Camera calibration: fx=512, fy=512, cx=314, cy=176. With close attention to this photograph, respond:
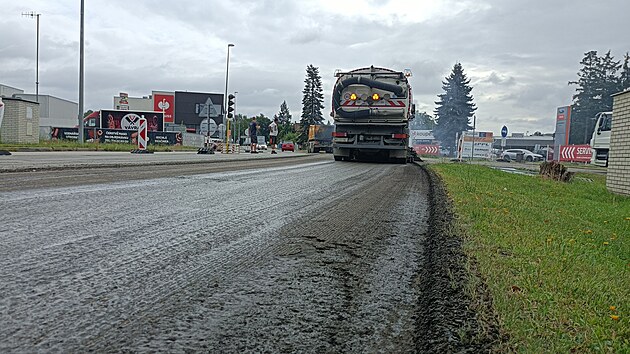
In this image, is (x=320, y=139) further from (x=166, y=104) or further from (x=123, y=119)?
(x=166, y=104)

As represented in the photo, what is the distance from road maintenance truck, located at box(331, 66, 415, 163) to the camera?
19625 millimetres

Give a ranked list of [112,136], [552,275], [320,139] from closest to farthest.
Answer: [552,275]
[112,136]
[320,139]

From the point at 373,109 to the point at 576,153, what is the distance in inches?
1181

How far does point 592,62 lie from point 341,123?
2860 inches

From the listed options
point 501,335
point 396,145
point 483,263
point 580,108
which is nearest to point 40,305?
point 501,335

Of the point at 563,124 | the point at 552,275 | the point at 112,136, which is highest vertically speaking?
the point at 563,124

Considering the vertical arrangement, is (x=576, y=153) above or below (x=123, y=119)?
below

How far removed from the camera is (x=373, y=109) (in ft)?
64.4

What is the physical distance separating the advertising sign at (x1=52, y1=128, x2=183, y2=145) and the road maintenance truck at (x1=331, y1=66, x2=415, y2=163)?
816 inches

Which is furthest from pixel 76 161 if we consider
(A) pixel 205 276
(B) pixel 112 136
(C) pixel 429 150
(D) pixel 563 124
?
(D) pixel 563 124

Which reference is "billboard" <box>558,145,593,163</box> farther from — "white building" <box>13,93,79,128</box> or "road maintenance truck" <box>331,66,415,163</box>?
Result: "white building" <box>13,93,79,128</box>

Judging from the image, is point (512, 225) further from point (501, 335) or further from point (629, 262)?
point (501, 335)

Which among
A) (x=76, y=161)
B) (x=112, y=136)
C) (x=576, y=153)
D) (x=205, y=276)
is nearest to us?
(x=205, y=276)

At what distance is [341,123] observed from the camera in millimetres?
20188
